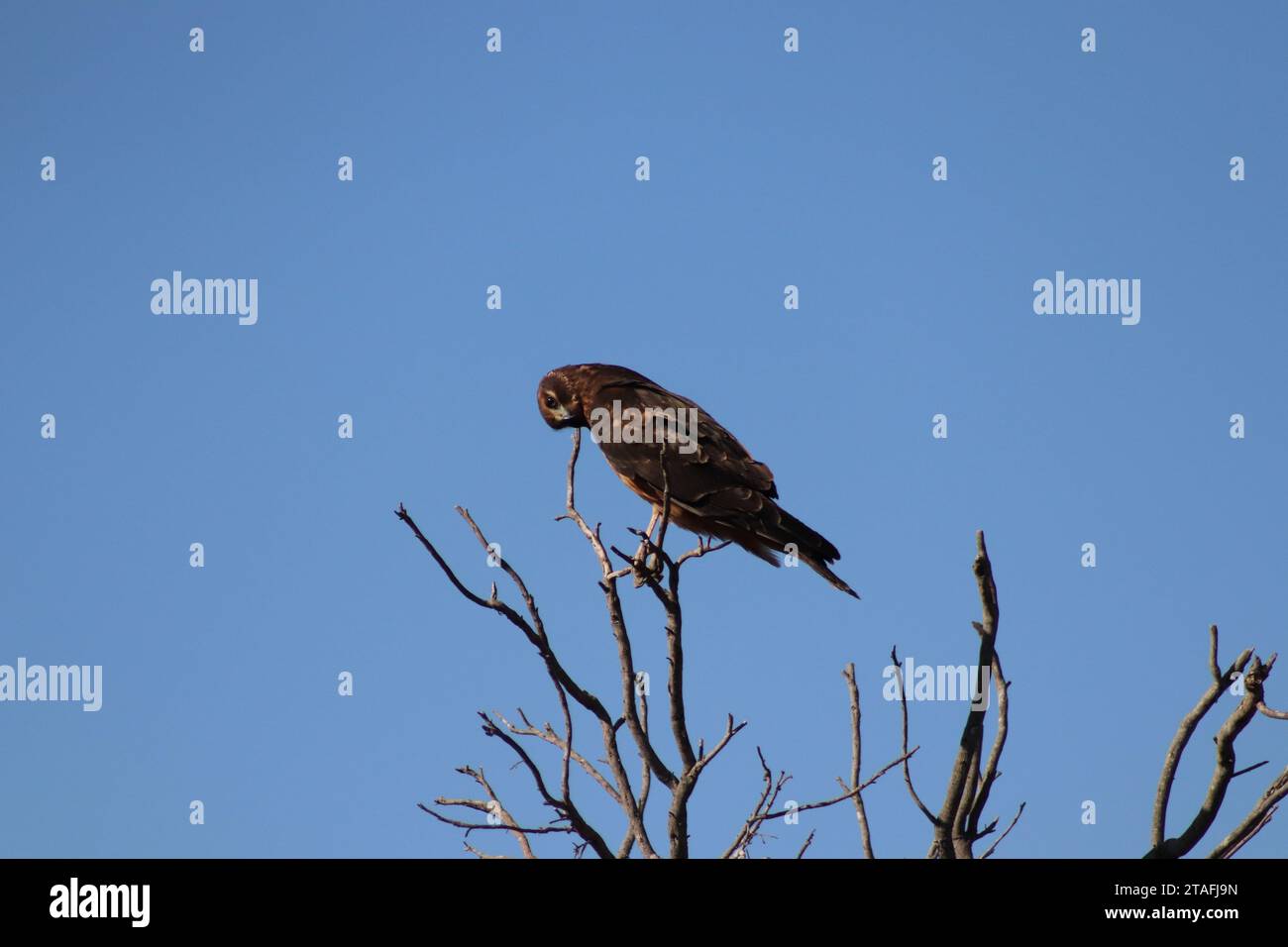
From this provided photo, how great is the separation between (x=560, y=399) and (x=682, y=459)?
4.40ft

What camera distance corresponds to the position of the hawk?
23.9 feet

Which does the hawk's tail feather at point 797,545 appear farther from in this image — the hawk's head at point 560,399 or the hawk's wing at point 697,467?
A: the hawk's head at point 560,399

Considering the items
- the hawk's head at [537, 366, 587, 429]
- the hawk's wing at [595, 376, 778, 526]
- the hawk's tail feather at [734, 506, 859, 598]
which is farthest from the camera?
the hawk's head at [537, 366, 587, 429]

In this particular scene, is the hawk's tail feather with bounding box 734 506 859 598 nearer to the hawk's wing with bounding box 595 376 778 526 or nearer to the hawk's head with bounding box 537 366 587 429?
the hawk's wing with bounding box 595 376 778 526

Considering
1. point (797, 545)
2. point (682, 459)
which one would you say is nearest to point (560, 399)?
point (682, 459)

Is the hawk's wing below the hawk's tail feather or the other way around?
the other way around

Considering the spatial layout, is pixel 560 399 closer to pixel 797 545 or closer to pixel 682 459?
pixel 682 459

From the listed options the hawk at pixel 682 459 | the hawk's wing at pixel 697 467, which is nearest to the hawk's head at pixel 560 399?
the hawk at pixel 682 459

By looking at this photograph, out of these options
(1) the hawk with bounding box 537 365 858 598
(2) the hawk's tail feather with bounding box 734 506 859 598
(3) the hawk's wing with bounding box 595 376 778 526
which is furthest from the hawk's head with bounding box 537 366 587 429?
(2) the hawk's tail feather with bounding box 734 506 859 598

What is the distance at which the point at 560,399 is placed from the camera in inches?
348

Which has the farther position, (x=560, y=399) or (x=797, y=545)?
(x=560, y=399)

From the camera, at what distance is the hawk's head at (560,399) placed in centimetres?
879
